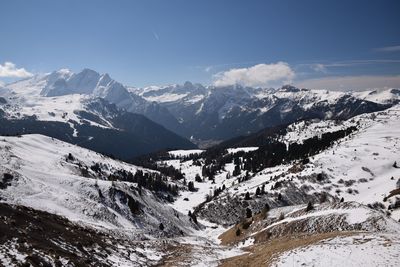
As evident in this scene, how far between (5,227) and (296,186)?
513 feet

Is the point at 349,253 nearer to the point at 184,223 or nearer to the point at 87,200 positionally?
the point at 87,200

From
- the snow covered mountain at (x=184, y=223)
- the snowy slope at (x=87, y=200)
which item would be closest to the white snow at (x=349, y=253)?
the snow covered mountain at (x=184, y=223)

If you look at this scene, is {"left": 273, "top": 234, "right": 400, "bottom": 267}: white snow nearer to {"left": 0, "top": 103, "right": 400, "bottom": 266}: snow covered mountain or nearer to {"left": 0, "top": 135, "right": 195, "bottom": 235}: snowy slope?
{"left": 0, "top": 103, "right": 400, "bottom": 266}: snow covered mountain

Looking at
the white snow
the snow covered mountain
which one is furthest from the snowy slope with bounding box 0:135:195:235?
the white snow

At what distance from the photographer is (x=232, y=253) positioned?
5484cm

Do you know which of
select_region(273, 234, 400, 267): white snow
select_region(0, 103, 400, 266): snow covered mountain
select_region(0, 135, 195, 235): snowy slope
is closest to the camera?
select_region(273, 234, 400, 267): white snow

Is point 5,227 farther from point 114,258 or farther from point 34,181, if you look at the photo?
point 34,181

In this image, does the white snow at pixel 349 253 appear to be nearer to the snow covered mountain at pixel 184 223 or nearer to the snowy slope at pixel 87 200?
the snow covered mountain at pixel 184 223

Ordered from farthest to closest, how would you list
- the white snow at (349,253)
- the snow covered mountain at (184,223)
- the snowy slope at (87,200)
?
the snowy slope at (87,200), the snow covered mountain at (184,223), the white snow at (349,253)

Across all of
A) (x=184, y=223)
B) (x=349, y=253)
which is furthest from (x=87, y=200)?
(x=349, y=253)

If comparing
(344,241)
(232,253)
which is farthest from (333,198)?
(344,241)

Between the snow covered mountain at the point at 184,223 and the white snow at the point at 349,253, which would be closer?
the white snow at the point at 349,253

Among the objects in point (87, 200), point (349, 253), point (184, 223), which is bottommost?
point (184, 223)

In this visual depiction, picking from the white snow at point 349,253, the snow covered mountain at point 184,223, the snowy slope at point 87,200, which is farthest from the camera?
the snowy slope at point 87,200
